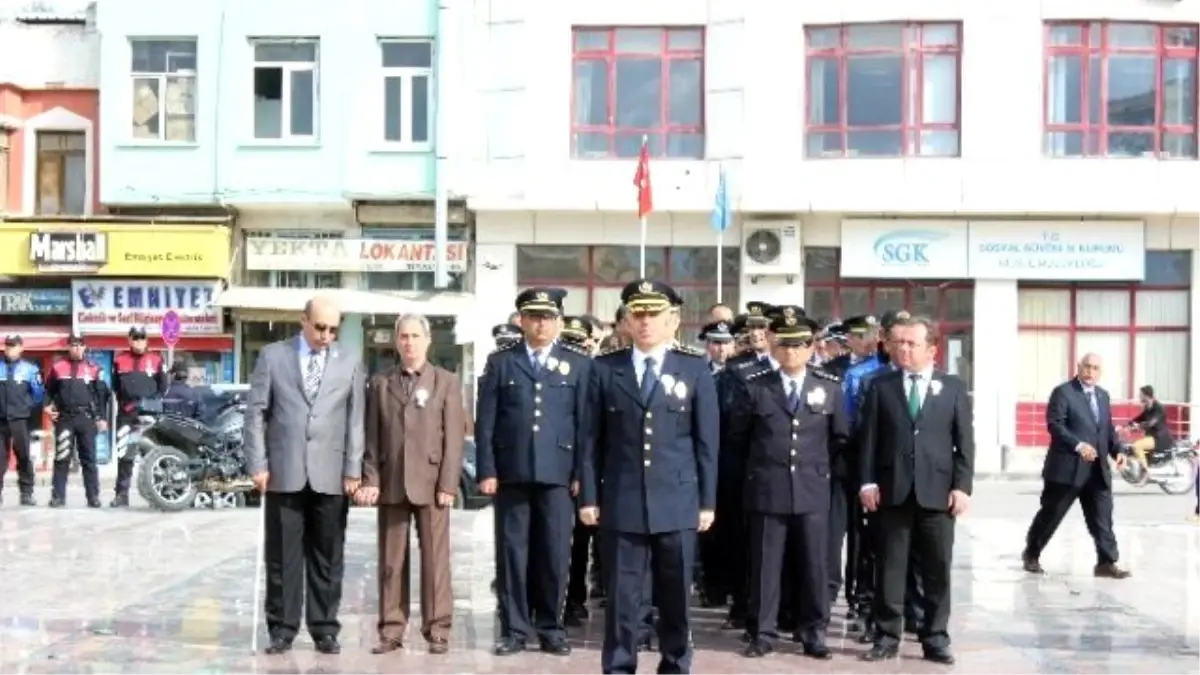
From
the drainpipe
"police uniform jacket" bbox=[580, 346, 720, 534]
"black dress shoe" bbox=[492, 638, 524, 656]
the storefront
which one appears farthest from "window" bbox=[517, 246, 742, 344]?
"police uniform jacket" bbox=[580, 346, 720, 534]

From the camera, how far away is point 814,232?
3033cm

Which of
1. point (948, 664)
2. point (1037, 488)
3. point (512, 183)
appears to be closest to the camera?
point (948, 664)

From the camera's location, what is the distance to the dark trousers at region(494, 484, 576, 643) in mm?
9727

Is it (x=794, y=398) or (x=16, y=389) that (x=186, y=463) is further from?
(x=794, y=398)

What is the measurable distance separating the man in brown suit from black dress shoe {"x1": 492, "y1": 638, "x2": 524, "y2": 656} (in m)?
0.32

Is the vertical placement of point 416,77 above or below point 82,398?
above

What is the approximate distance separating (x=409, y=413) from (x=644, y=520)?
6.50ft

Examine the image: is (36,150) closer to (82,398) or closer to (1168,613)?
(82,398)

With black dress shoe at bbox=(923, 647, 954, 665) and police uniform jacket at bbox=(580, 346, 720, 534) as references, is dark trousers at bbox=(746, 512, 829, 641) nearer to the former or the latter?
black dress shoe at bbox=(923, 647, 954, 665)

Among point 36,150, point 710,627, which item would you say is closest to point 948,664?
point 710,627

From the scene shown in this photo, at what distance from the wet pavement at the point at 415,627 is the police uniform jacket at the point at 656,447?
1.19 m

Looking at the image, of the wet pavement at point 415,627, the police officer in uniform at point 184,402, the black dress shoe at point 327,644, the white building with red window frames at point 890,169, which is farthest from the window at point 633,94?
the black dress shoe at point 327,644

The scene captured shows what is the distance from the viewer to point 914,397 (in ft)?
32.1

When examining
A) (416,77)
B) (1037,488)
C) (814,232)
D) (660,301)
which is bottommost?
(1037,488)
